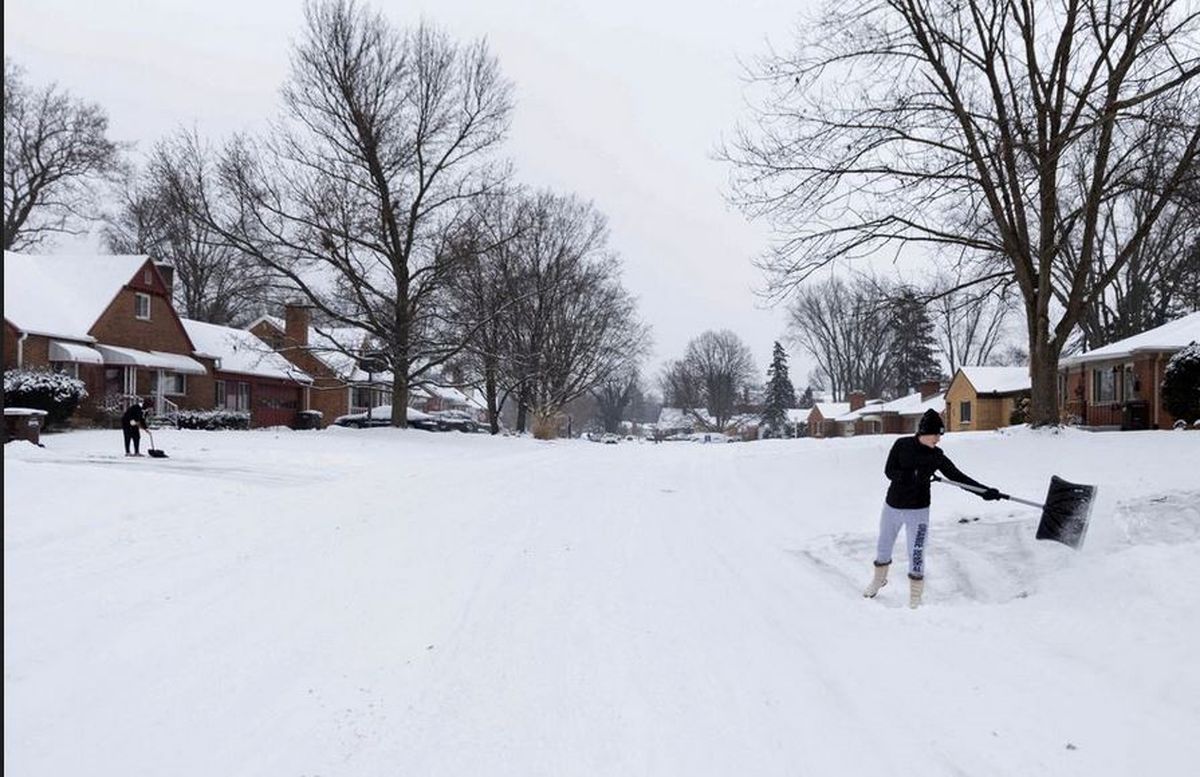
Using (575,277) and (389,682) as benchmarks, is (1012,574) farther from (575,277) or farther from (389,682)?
(575,277)

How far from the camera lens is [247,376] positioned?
43.2m

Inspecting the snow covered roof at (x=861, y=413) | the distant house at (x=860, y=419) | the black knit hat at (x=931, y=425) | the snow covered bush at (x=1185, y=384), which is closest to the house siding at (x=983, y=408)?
the distant house at (x=860, y=419)

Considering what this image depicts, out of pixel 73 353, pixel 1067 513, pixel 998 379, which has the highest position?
pixel 998 379

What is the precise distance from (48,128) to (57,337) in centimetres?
1961

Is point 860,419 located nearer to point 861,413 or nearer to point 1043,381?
point 861,413

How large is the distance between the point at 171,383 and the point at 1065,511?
37349 millimetres

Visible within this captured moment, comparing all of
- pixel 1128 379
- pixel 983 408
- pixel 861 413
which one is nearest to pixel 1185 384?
pixel 1128 379

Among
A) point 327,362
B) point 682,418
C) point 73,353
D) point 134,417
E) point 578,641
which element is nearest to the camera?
point 578,641

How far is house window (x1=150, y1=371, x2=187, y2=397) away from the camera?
35938 millimetres

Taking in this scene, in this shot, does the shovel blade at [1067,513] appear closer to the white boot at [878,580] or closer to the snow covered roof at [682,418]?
the white boot at [878,580]

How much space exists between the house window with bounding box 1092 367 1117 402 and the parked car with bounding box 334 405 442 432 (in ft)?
92.1

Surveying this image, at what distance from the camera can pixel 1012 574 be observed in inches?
311

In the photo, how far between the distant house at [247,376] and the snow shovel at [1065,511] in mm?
35215

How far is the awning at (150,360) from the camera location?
107ft
